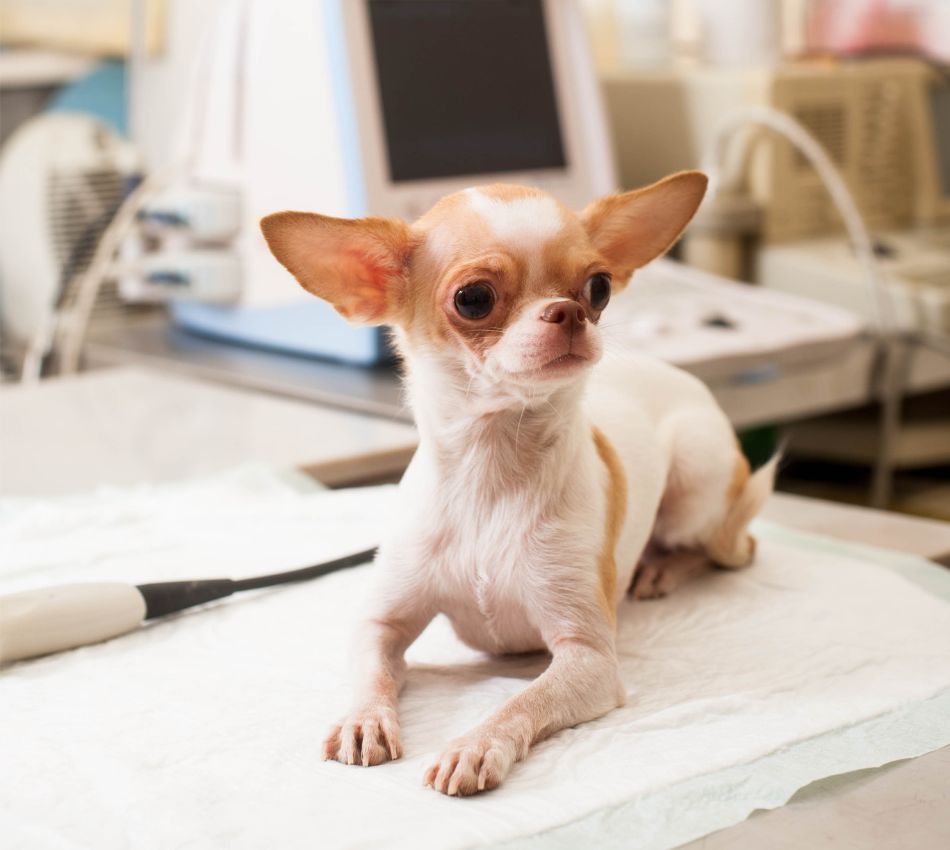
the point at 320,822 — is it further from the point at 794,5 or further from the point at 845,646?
the point at 794,5

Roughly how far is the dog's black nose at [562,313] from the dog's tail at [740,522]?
0.34 metres

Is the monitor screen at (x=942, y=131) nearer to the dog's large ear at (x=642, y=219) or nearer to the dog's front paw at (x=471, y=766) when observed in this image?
the dog's large ear at (x=642, y=219)

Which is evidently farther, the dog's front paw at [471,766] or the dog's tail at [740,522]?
the dog's tail at [740,522]

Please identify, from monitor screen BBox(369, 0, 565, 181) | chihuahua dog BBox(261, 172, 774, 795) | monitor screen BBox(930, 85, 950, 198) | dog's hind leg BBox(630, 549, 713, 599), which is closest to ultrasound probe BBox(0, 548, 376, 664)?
chihuahua dog BBox(261, 172, 774, 795)

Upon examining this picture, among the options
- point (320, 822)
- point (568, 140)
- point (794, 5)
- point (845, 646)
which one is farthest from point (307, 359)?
point (794, 5)

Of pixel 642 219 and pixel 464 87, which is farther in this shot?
pixel 464 87

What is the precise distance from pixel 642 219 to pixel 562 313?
0.16 metres

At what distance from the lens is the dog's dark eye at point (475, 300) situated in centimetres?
71

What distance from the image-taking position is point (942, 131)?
8.18 ft

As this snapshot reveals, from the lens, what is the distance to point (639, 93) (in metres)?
2.35

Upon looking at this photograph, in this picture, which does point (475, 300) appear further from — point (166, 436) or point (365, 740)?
point (166, 436)

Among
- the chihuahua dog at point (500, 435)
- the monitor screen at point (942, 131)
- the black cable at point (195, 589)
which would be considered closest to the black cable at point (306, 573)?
the black cable at point (195, 589)

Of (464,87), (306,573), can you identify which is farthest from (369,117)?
(306,573)

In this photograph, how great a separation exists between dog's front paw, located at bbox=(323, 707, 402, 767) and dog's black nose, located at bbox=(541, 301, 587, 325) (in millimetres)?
245
